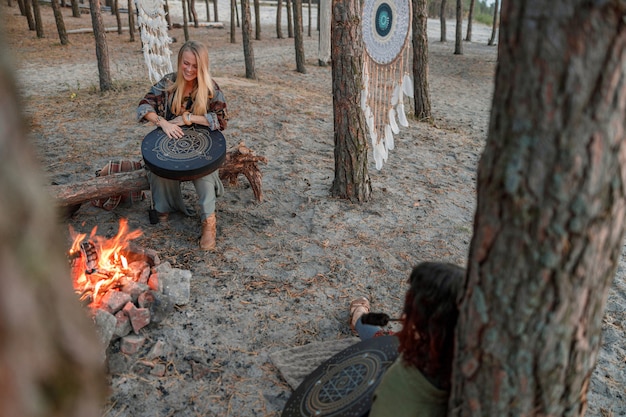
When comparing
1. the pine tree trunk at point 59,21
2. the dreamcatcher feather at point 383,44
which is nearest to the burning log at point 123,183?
the dreamcatcher feather at point 383,44

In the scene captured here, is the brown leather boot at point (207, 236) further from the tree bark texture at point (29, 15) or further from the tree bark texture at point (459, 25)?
the tree bark texture at point (29, 15)

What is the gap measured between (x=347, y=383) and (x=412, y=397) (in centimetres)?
45

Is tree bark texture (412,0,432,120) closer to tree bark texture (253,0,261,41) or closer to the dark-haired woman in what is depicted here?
the dark-haired woman

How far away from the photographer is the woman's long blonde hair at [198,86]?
3.89 m

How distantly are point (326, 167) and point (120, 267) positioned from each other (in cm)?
288

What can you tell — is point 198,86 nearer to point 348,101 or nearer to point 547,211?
point 348,101

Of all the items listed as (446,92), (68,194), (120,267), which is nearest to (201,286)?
(120,267)

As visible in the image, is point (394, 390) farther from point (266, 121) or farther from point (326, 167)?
point (266, 121)

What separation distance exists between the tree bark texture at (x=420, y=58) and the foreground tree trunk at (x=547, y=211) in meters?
7.37

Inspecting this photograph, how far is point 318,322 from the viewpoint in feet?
10.6

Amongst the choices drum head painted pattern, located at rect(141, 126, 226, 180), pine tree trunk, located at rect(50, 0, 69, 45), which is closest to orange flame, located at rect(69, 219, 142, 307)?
drum head painted pattern, located at rect(141, 126, 226, 180)

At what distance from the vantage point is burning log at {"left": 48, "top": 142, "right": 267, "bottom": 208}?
12.6ft

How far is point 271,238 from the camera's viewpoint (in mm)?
4180

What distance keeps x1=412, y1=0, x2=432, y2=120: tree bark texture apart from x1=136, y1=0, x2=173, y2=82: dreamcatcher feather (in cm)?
398
